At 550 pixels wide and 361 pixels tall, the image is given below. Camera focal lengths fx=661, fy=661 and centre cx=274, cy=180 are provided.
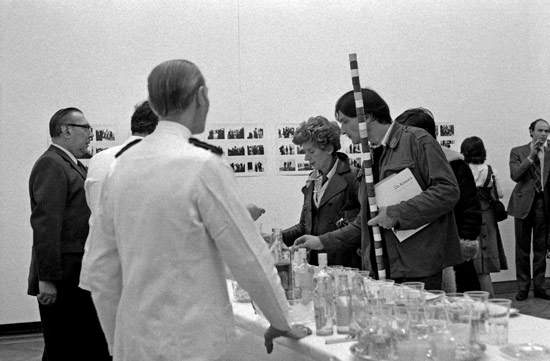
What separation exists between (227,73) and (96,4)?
1308mm

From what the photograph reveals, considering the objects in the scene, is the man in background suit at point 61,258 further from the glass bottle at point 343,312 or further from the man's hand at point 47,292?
the glass bottle at point 343,312

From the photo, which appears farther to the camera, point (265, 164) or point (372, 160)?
point (265, 164)

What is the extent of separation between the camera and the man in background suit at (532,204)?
6266mm

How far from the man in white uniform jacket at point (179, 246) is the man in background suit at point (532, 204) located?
5126 mm

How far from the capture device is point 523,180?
21.0 feet

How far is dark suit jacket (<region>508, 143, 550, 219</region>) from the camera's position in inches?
246

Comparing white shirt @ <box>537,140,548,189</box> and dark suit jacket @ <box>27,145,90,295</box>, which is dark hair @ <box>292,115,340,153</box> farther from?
white shirt @ <box>537,140,548,189</box>

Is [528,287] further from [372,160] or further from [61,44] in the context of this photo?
[61,44]

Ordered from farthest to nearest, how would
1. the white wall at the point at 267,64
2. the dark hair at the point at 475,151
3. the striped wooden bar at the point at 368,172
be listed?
the white wall at the point at 267,64 → the dark hair at the point at 475,151 → the striped wooden bar at the point at 368,172

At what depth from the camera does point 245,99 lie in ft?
20.5

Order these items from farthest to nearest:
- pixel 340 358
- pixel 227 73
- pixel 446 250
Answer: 1. pixel 227 73
2. pixel 446 250
3. pixel 340 358

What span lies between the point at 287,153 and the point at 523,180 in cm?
230

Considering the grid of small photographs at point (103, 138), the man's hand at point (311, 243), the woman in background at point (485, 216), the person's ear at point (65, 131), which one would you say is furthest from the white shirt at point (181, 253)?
the grid of small photographs at point (103, 138)

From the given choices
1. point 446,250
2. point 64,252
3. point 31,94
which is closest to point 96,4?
point 31,94
